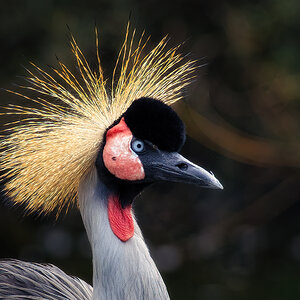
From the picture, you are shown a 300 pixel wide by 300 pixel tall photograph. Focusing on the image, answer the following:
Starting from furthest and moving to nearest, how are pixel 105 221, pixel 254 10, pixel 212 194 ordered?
1. pixel 212 194
2. pixel 254 10
3. pixel 105 221

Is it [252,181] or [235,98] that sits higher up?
[235,98]

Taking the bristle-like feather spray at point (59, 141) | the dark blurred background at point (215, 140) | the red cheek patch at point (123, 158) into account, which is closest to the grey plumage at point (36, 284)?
the bristle-like feather spray at point (59, 141)

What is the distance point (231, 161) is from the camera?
18.7 feet

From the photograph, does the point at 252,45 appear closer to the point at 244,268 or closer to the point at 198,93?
the point at 198,93

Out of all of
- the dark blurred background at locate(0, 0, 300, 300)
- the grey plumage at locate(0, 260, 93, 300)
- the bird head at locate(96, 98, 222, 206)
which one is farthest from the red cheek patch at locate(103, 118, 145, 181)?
the dark blurred background at locate(0, 0, 300, 300)

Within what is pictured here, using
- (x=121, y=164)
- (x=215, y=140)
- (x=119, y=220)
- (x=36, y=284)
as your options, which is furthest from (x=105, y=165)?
(x=215, y=140)

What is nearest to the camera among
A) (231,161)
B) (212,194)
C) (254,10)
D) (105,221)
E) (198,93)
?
(105,221)

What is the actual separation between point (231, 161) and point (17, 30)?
1980mm

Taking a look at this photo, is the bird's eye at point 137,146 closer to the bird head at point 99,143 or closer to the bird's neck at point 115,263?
the bird head at point 99,143

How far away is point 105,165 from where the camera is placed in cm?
194

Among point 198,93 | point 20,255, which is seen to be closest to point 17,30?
point 198,93

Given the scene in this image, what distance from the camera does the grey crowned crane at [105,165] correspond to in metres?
1.89

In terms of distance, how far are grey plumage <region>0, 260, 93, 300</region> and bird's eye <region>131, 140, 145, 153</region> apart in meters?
0.52

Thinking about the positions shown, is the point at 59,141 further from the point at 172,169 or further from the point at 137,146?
the point at 172,169
